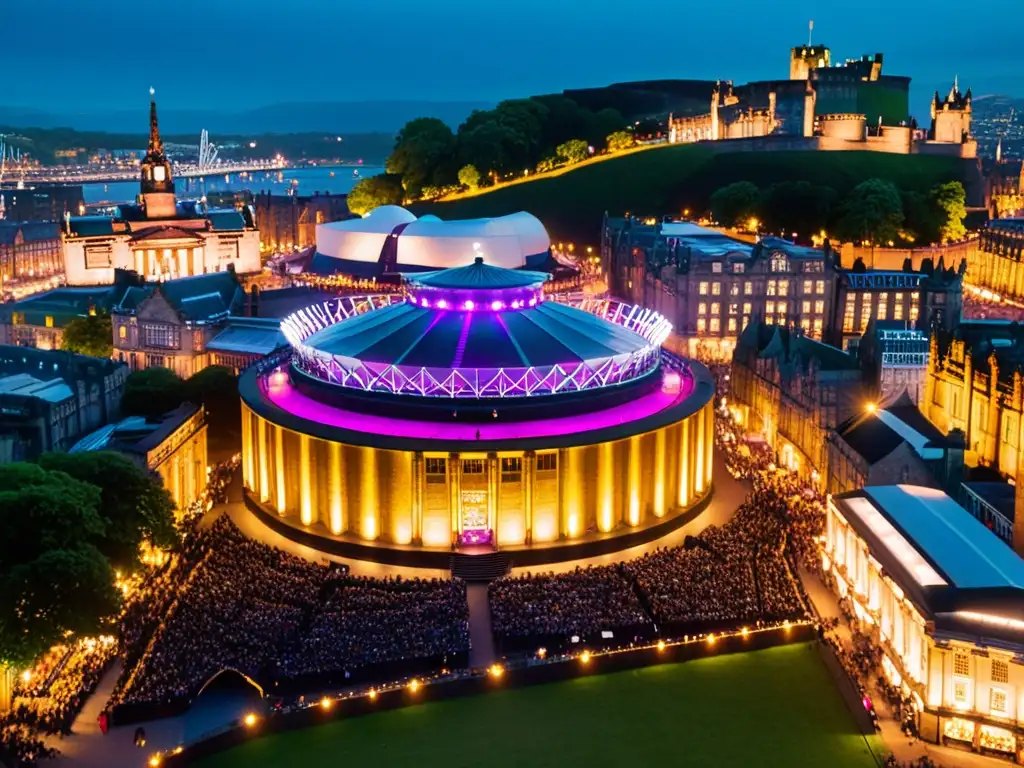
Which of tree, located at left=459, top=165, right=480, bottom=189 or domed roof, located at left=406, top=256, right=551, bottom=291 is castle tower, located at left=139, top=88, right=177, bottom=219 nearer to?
tree, located at left=459, top=165, right=480, bottom=189

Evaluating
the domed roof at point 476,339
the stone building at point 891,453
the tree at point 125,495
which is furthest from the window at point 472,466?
the stone building at point 891,453

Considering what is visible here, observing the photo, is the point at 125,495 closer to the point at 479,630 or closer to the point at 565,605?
the point at 479,630

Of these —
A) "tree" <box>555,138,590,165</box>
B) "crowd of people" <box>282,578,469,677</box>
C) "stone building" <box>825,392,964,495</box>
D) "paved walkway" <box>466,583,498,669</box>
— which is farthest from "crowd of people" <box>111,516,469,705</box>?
"tree" <box>555,138,590,165</box>

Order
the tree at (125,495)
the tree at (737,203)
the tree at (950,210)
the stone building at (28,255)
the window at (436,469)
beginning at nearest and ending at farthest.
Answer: the tree at (125,495) < the window at (436,469) < the tree at (950,210) < the tree at (737,203) < the stone building at (28,255)

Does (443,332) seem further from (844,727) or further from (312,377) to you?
(844,727)

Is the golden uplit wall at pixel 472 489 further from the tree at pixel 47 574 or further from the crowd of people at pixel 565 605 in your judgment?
the tree at pixel 47 574
